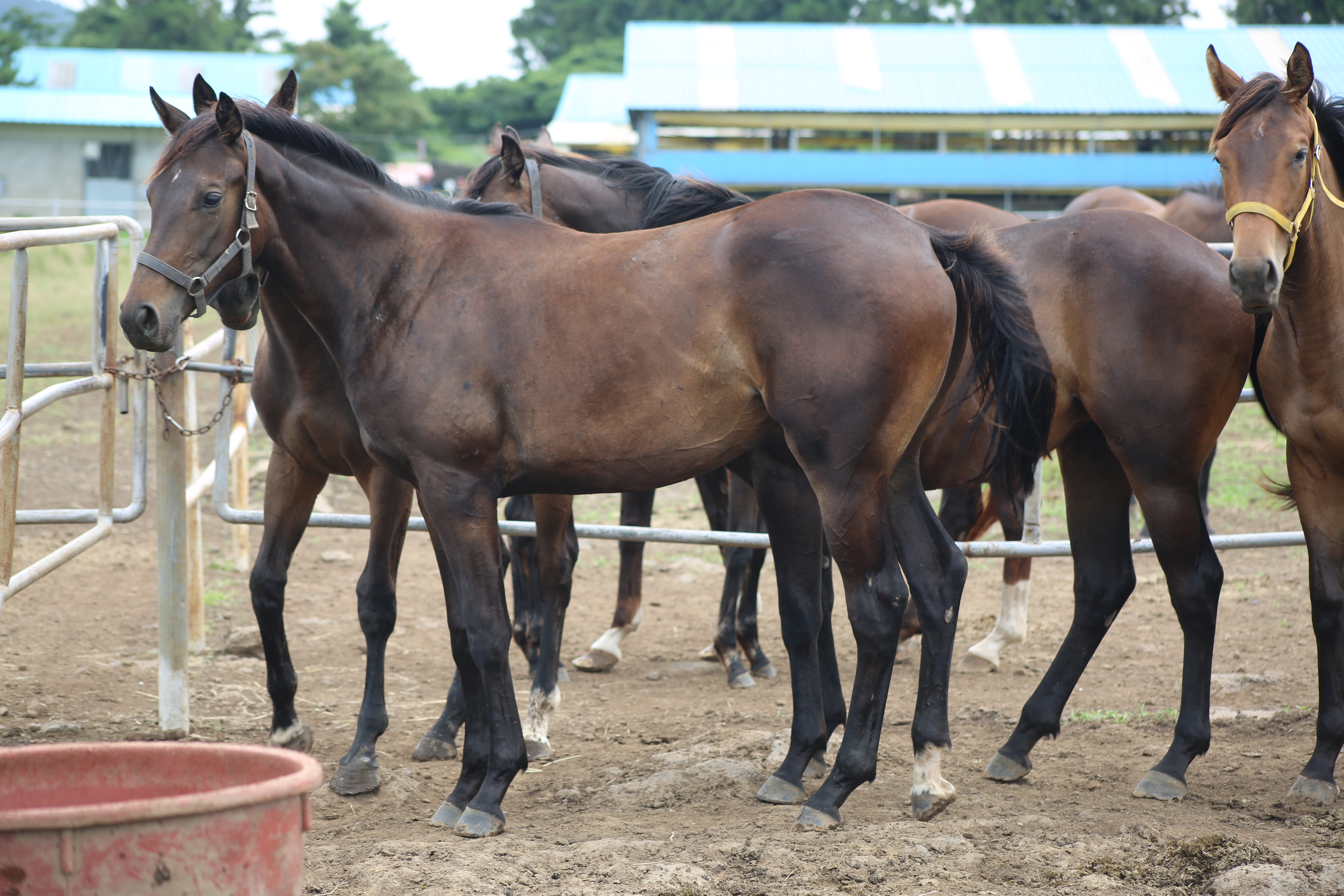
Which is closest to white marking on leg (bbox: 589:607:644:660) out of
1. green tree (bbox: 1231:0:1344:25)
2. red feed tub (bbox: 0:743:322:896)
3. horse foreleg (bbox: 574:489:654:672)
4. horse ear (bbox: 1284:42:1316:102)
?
horse foreleg (bbox: 574:489:654:672)

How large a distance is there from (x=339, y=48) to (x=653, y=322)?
3980cm

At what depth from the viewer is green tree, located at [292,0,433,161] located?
120 ft

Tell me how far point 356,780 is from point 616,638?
2183mm

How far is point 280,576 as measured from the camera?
169 inches

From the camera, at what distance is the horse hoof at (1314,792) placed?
3547 mm

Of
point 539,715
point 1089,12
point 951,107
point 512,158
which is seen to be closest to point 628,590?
point 539,715

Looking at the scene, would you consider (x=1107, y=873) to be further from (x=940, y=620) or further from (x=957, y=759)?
(x=957, y=759)

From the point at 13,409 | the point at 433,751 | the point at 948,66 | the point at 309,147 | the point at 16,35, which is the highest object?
the point at 948,66

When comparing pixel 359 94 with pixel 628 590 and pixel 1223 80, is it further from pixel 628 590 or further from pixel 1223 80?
pixel 1223 80

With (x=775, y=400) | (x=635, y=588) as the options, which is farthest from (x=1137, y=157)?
(x=775, y=400)

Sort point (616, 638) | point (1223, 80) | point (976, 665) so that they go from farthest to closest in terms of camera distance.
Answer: point (616, 638), point (976, 665), point (1223, 80)

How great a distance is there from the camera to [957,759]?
417cm

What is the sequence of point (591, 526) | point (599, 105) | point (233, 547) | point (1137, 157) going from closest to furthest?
point (591, 526), point (233, 547), point (1137, 157), point (599, 105)

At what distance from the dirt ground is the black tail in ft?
4.34
